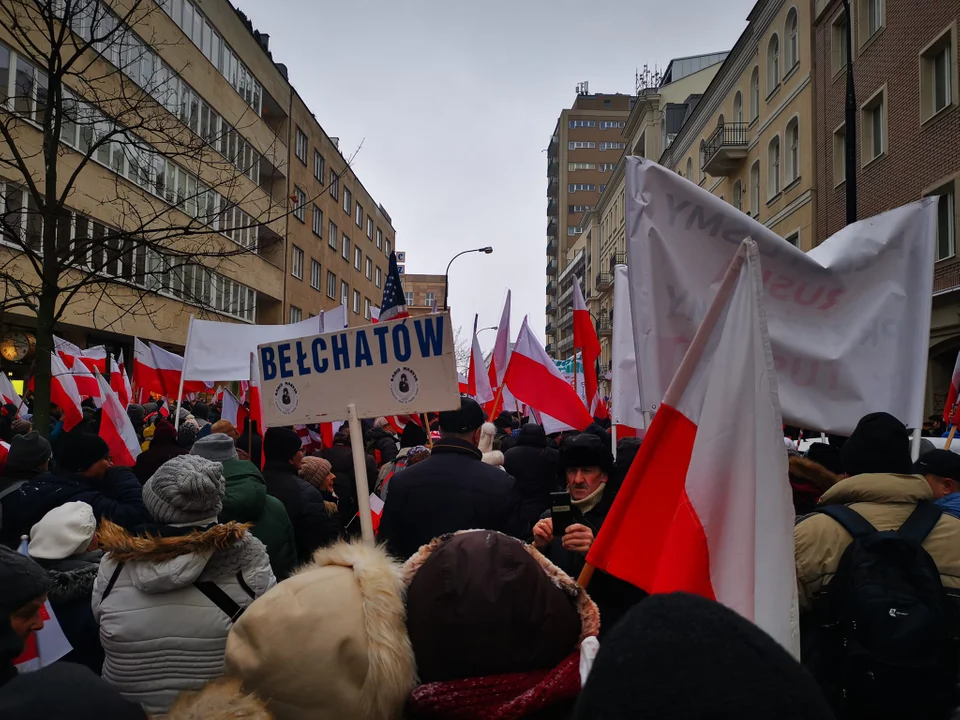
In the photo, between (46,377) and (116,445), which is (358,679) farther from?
(46,377)

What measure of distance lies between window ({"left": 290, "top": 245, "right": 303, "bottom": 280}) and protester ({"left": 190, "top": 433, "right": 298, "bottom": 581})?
119 feet

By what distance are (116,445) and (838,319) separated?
6.08 meters

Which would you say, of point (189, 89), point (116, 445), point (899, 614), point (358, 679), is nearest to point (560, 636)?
point (358, 679)

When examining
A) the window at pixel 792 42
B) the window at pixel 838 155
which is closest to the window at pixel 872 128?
the window at pixel 838 155

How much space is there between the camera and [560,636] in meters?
2.03

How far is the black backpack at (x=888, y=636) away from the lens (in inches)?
111

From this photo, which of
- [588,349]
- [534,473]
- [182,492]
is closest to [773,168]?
[588,349]

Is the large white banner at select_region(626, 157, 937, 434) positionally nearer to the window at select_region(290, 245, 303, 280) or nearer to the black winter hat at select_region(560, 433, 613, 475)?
the black winter hat at select_region(560, 433, 613, 475)

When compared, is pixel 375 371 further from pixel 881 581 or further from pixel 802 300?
pixel 881 581

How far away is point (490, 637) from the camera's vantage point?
6.37 feet

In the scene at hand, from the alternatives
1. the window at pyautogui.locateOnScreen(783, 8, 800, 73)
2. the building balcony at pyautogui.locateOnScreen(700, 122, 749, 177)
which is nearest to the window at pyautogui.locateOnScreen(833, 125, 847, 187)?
the window at pyautogui.locateOnScreen(783, 8, 800, 73)

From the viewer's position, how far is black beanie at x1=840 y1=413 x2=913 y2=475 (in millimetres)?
3371

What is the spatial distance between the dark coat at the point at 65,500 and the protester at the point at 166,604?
133cm

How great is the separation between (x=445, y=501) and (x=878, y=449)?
6.69 ft
